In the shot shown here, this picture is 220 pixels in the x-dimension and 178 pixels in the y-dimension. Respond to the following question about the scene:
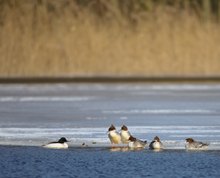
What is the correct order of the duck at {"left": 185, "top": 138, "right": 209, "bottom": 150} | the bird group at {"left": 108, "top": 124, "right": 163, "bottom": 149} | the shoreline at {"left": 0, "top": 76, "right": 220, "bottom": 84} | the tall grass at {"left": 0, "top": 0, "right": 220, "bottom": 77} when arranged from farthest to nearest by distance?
the tall grass at {"left": 0, "top": 0, "right": 220, "bottom": 77} < the shoreline at {"left": 0, "top": 76, "right": 220, "bottom": 84} < the bird group at {"left": 108, "top": 124, "right": 163, "bottom": 149} < the duck at {"left": 185, "top": 138, "right": 209, "bottom": 150}

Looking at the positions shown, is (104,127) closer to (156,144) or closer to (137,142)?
(137,142)

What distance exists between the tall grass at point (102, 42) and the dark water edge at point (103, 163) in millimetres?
11335

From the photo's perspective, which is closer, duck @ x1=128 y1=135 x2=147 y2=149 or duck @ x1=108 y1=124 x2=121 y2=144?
duck @ x1=128 y1=135 x2=147 y2=149

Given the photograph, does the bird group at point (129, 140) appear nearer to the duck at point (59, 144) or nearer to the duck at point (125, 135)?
the duck at point (125, 135)

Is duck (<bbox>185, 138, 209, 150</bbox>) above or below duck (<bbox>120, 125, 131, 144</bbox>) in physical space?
below

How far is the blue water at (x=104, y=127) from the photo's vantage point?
33.2 ft

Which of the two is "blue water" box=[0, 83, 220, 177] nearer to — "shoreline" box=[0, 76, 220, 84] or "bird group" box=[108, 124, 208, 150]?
"bird group" box=[108, 124, 208, 150]

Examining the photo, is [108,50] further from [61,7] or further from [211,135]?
[211,135]

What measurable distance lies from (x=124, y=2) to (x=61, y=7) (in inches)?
85.3

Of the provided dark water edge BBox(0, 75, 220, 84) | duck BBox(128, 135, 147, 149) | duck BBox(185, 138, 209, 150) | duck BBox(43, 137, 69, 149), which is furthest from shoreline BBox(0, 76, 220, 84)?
duck BBox(185, 138, 209, 150)

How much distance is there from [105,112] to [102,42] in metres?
7.27

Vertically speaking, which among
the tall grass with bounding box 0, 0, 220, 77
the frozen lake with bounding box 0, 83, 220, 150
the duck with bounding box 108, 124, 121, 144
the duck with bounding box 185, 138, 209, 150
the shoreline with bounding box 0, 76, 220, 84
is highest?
the tall grass with bounding box 0, 0, 220, 77

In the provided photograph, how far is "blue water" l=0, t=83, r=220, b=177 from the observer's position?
10117mm

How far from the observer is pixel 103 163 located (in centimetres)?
1043
